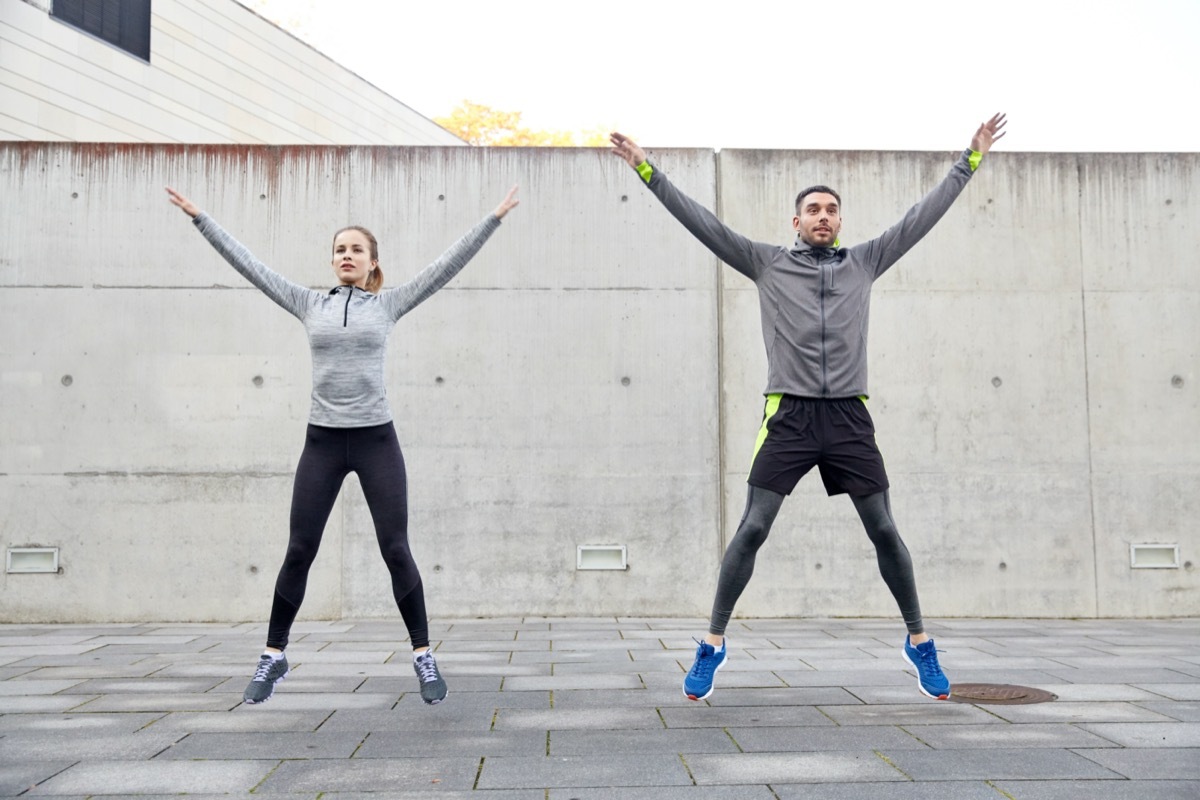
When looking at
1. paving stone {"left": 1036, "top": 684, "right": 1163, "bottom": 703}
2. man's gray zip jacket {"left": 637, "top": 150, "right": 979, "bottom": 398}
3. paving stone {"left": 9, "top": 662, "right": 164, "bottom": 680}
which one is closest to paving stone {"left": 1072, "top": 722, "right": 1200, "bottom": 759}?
paving stone {"left": 1036, "top": 684, "right": 1163, "bottom": 703}

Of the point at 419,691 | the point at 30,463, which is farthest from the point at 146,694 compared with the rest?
the point at 30,463

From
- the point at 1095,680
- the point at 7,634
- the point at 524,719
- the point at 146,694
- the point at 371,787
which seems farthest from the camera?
the point at 7,634

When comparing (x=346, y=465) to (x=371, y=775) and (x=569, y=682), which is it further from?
(x=371, y=775)

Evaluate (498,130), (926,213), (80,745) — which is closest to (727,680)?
(926,213)

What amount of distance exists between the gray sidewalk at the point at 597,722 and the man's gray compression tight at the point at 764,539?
364 millimetres

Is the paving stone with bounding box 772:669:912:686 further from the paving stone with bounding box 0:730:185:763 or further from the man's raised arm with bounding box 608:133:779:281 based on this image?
the paving stone with bounding box 0:730:185:763

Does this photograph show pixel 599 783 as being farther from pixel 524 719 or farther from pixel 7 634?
pixel 7 634

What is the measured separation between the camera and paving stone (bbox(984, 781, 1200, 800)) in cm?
273

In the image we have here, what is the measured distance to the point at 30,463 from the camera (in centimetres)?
705

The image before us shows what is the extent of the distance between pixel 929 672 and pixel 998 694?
0.43 metres

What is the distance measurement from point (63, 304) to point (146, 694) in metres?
3.90

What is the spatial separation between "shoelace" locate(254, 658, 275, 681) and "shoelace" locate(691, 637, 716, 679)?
1.69 metres

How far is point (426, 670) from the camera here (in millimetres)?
4055

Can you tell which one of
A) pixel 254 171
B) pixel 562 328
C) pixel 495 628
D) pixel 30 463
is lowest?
pixel 495 628
